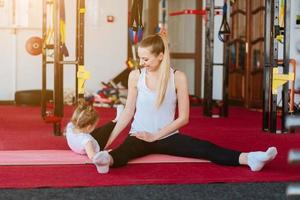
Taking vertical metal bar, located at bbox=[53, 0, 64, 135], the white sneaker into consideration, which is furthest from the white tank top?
vertical metal bar, located at bbox=[53, 0, 64, 135]

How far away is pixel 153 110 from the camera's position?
12.0 feet

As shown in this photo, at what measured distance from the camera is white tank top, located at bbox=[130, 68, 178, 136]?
3.65 metres

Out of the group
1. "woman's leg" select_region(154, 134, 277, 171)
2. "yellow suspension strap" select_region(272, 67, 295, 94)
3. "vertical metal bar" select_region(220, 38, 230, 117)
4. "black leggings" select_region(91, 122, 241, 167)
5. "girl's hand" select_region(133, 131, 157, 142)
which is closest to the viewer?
"woman's leg" select_region(154, 134, 277, 171)

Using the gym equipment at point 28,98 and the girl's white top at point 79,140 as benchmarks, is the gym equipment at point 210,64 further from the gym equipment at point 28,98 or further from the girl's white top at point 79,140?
the girl's white top at point 79,140

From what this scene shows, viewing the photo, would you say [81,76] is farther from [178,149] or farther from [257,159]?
[257,159]

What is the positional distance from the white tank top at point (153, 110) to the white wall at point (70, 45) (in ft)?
20.3

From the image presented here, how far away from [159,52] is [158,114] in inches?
15.7

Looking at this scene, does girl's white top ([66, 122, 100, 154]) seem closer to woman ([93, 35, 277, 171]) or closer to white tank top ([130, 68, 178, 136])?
woman ([93, 35, 277, 171])

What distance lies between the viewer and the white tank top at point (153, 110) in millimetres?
3648

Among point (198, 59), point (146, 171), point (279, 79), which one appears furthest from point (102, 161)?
point (198, 59)

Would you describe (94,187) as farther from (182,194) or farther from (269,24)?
(269,24)

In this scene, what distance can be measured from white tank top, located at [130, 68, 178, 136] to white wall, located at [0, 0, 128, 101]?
20.3ft

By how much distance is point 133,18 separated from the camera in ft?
16.1

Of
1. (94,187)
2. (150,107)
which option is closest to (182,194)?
(94,187)
